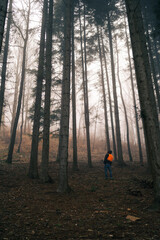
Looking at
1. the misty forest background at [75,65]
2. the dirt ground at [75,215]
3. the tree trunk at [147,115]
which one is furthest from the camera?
the misty forest background at [75,65]

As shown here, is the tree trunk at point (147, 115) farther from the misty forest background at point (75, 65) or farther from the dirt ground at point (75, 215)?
the dirt ground at point (75, 215)

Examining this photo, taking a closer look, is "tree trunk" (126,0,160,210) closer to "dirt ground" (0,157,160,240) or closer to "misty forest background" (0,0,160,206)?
"misty forest background" (0,0,160,206)

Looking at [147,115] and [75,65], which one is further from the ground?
[75,65]

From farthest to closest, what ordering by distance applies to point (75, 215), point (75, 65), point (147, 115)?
1. point (75, 65)
2. point (147, 115)
3. point (75, 215)

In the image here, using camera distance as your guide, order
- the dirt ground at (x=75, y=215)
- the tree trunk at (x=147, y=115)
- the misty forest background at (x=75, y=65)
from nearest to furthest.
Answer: the dirt ground at (x=75, y=215) → the tree trunk at (x=147, y=115) → the misty forest background at (x=75, y=65)

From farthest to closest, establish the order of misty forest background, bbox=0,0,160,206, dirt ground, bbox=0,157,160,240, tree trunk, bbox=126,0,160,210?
misty forest background, bbox=0,0,160,206
tree trunk, bbox=126,0,160,210
dirt ground, bbox=0,157,160,240

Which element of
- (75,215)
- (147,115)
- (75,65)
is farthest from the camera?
(75,65)

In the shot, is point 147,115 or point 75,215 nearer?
point 75,215

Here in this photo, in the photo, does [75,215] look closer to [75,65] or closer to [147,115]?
[147,115]

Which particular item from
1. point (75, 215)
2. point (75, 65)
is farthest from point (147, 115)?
point (75, 65)

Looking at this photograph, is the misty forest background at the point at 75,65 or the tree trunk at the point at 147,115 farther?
the misty forest background at the point at 75,65

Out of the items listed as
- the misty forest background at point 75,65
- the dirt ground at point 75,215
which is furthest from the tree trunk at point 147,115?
the dirt ground at point 75,215

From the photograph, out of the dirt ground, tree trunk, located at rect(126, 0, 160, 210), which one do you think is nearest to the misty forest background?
tree trunk, located at rect(126, 0, 160, 210)

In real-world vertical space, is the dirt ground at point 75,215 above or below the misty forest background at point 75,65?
below
